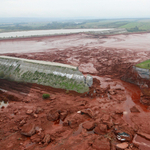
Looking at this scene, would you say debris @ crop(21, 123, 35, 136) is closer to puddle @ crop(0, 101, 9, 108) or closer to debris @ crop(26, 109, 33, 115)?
debris @ crop(26, 109, 33, 115)

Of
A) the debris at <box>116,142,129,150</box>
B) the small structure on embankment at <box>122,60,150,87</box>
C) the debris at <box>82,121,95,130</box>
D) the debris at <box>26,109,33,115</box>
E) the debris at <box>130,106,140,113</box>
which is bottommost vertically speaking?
the debris at <box>116,142,129,150</box>

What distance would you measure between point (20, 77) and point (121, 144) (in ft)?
52.9

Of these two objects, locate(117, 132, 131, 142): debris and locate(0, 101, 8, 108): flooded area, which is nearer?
locate(117, 132, 131, 142): debris

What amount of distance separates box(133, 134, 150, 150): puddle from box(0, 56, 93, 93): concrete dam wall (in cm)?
777

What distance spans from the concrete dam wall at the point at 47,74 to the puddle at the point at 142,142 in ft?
25.5

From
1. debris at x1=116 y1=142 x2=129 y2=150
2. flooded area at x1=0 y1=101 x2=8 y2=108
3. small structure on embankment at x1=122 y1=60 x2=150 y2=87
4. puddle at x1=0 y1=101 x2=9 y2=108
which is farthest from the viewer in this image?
small structure on embankment at x1=122 y1=60 x2=150 y2=87

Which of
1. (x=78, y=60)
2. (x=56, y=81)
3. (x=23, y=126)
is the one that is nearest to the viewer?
(x=23, y=126)

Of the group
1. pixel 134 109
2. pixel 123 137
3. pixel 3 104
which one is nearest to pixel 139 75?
pixel 134 109

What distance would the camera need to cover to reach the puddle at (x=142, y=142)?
9.42 metres

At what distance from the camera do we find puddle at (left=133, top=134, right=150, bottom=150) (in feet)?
30.9

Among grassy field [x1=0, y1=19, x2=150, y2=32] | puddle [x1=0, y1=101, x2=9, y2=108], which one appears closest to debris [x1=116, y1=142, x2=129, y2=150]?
puddle [x1=0, y1=101, x2=9, y2=108]

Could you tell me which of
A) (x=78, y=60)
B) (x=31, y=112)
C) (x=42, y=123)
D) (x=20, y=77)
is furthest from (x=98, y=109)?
(x=78, y=60)

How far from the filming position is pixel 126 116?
12578 millimetres

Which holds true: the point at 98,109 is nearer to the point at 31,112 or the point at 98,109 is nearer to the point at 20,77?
the point at 31,112
